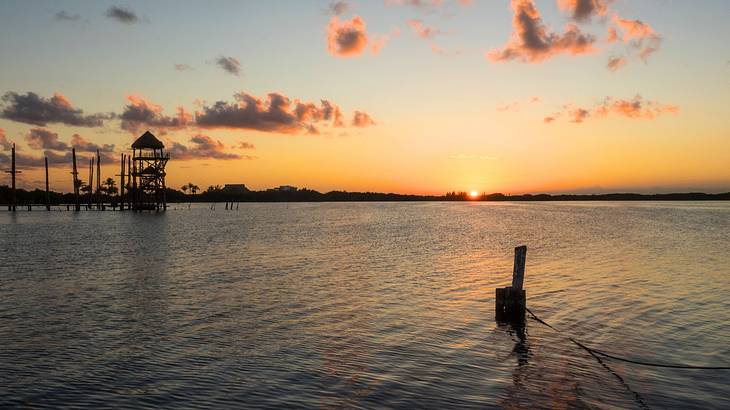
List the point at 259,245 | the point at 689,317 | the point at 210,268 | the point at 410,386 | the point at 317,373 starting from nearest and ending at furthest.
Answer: the point at 410,386 → the point at 317,373 → the point at 689,317 → the point at 210,268 → the point at 259,245

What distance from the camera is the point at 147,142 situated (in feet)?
372

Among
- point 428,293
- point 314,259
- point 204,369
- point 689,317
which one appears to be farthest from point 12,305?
point 689,317

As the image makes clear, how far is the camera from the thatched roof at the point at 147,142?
113m

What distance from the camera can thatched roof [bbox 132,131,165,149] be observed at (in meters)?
113

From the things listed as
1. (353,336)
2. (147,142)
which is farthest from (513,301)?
(147,142)

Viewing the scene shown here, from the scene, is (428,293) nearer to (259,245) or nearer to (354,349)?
(354,349)

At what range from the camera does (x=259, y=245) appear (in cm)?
4394

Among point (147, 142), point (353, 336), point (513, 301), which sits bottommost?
point (353, 336)

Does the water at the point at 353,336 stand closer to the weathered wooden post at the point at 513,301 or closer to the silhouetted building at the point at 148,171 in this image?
the weathered wooden post at the point at 513,301

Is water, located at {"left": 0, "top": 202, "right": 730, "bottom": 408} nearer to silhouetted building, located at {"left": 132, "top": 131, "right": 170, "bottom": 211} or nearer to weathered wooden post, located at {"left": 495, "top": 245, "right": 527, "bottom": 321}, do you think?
weathered wooden post, located at {"left": 495, "top": 245, "right": 527, "bottom": 321}

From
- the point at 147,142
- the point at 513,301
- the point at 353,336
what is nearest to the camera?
the point at 353,336

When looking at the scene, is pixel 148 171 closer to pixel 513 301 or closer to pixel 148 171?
pixel 148 171

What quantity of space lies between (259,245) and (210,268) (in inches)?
591

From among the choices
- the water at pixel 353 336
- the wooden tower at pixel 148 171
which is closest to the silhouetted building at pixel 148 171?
the wooden tower at pixel 148 171
